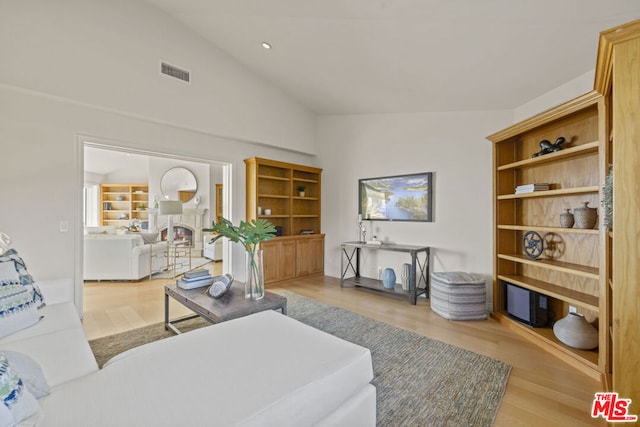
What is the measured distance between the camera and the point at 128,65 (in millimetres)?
3436

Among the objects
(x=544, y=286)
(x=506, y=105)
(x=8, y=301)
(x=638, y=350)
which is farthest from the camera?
(x=506, y=105)

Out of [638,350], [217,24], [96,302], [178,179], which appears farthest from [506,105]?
[178,179]

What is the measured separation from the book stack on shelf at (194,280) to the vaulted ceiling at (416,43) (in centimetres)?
291

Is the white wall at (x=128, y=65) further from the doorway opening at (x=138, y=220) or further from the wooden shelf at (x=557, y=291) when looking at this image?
the wooden shelf at (x=557, y=291)

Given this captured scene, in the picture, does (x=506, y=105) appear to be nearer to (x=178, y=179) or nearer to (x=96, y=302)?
(x=96, y=302)

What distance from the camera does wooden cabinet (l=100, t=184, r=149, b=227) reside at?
994 centimetres

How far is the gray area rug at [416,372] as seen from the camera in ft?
5.76

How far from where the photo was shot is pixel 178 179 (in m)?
8.57

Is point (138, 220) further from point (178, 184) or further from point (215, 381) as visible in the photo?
point (215, 381)

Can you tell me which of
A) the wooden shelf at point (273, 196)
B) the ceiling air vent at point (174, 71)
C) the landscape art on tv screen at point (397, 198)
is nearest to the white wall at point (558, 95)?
the landscape art on tv screen at point (397, 198)

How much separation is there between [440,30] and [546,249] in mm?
2412

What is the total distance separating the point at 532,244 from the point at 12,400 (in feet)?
12.2

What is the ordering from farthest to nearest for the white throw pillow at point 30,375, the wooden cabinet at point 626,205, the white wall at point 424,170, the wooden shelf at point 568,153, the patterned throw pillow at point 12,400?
Result: the white wall at point 424,170, the wooden shelf at point 568,153, the wooden cabinet at point 626,205, the white throw pillow at point 30,375, the patterned throw pillow at point 12,400

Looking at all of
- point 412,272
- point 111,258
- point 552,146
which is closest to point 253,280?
point 412,272
